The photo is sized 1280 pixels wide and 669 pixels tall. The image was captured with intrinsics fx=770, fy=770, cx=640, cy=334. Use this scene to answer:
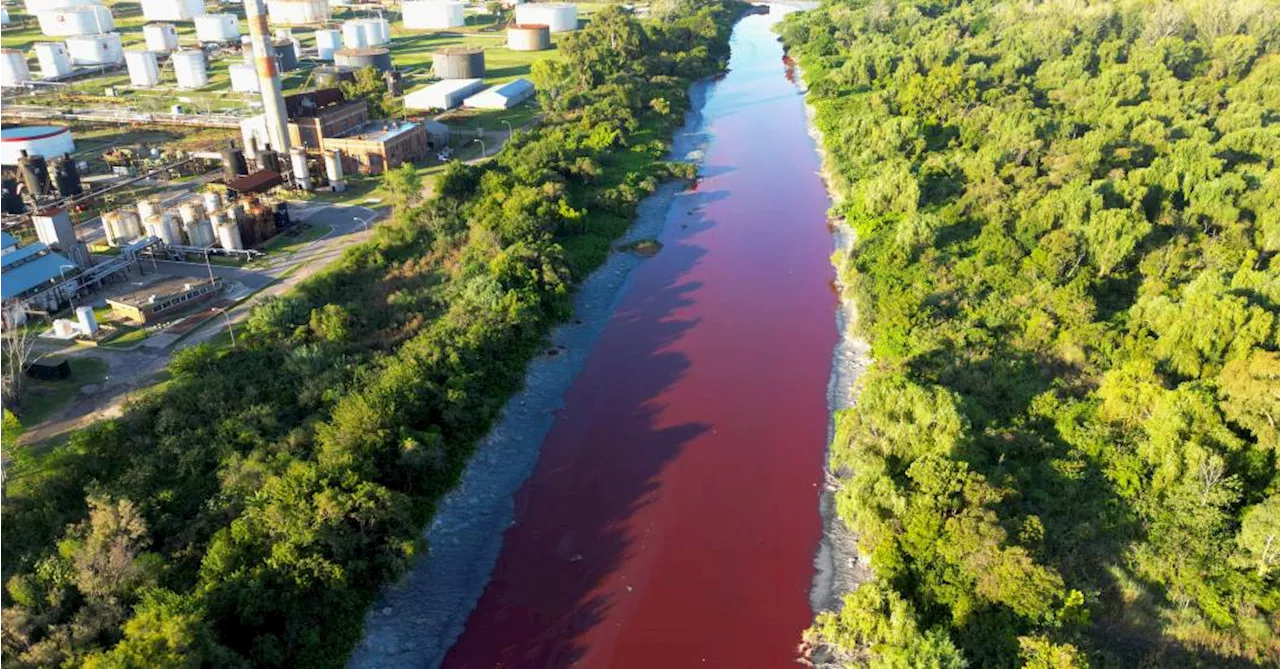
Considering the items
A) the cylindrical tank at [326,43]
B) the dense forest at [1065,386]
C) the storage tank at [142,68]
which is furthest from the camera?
the cylindrical tank at [326,43]

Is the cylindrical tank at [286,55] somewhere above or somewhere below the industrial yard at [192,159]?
above

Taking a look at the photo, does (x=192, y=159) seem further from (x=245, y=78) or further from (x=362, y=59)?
(x=362, y=59)

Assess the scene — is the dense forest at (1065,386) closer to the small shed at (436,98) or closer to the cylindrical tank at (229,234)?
the cylindrical tank at (229,234)

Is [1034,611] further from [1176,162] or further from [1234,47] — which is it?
[1234,47]

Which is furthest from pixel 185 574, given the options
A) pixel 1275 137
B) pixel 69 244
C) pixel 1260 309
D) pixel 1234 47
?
pixel 1234 47

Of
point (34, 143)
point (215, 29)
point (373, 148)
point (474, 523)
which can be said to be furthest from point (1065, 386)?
point (215, 29)

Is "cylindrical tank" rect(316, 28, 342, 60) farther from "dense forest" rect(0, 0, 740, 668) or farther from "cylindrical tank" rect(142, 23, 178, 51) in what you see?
"dense forest" rect(0, 0, 740, 668)

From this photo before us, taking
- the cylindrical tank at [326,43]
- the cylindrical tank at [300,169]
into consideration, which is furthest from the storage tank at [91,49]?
the cylindrical tank at [300,169]
